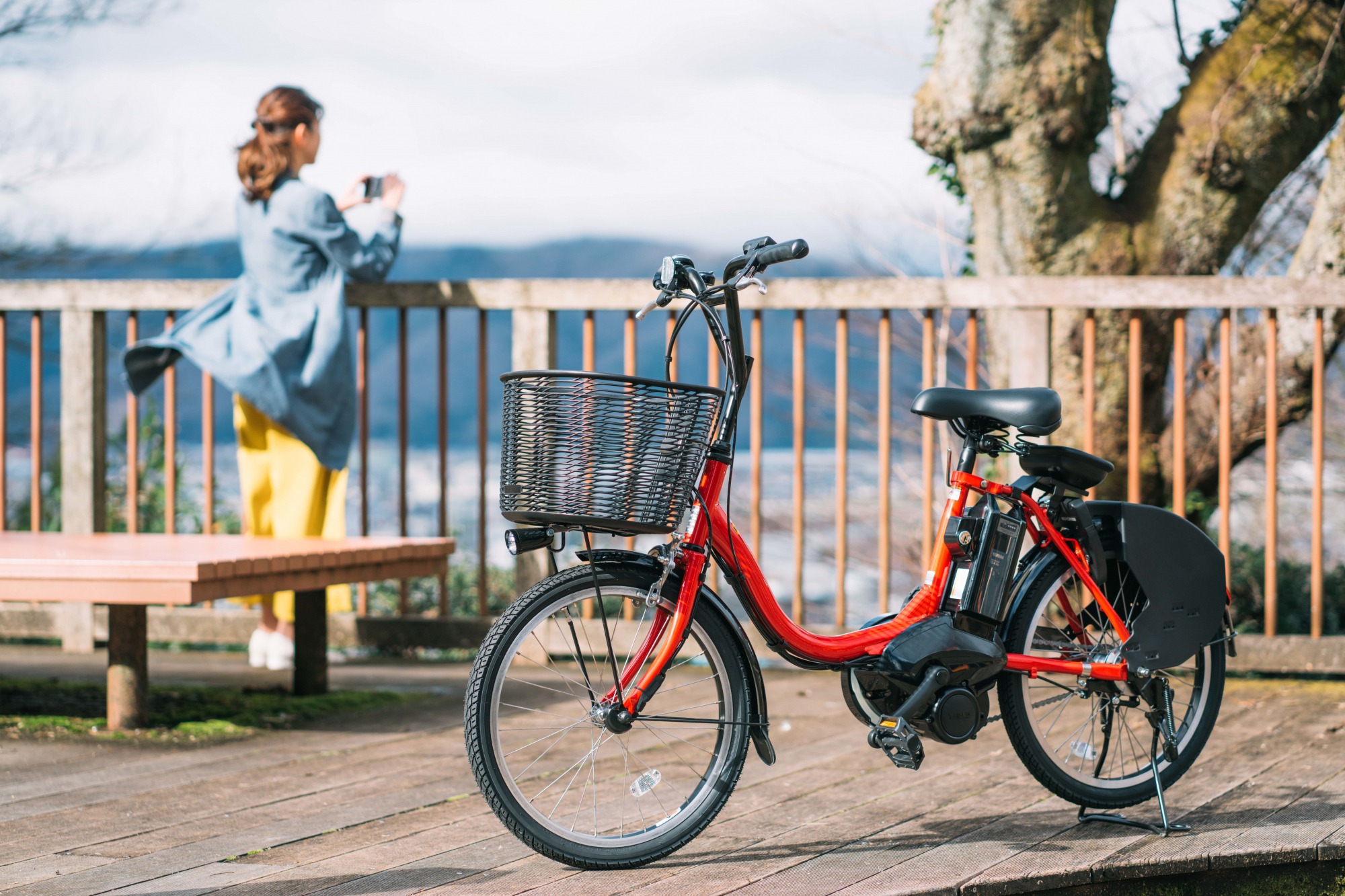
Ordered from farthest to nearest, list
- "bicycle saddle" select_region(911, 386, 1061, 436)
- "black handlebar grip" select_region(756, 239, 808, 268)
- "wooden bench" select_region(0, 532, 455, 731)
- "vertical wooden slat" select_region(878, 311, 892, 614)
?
1. "vertical wooden slat" select_region(878, 311, 892, 614)
2. "wooden bench" select_region(0, 532, 455, 731)
3. "bicycle saddle" select_region(911, 386, 1061, 436)
4. "black handlebar grip" select_region(756, 239, 808, 268)

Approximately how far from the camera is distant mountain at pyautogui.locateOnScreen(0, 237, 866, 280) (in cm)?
952

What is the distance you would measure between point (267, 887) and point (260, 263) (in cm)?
237

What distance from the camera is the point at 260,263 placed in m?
3.89

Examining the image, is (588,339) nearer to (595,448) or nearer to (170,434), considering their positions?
(170,434)

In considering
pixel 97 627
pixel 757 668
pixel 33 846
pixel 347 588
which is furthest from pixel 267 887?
pixel 97 627

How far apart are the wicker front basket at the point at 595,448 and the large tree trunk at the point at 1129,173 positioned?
293 cm

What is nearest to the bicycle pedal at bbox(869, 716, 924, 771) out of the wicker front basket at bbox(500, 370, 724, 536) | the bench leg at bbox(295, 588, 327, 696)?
the wicker front basket at bbox(500, 370, 724, 536)

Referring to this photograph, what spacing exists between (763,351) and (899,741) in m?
2.20

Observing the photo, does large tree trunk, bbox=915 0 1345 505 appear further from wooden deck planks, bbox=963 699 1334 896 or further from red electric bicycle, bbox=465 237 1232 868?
red electric bicycle, bbox=465 237 1232 868

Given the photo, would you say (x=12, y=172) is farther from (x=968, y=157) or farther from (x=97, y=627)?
(x=968, y=157)

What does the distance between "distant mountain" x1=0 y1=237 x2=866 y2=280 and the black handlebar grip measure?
9.6 inches

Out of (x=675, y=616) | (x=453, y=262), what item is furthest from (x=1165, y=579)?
(x=453, y=262)

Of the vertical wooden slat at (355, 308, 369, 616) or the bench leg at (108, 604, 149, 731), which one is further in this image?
the vertical wooden slat at (355, 308, 369, 616)

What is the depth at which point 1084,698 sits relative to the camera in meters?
2.50
